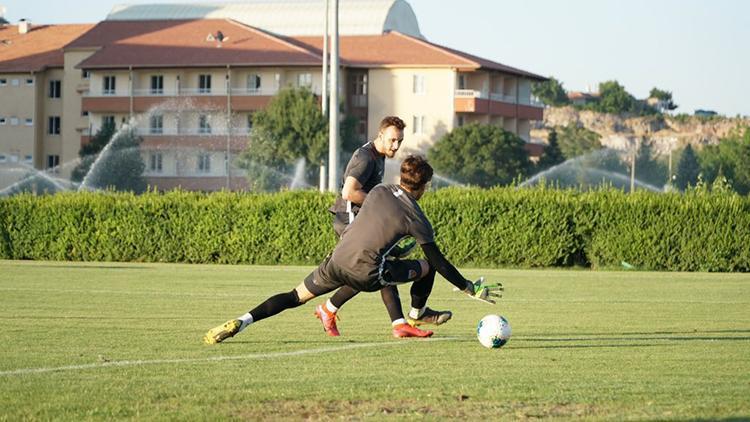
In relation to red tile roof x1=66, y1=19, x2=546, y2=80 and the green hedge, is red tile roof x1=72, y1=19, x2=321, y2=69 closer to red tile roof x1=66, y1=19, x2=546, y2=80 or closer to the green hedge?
red tile roof x1=66, y1=19, x2=546, y2=80

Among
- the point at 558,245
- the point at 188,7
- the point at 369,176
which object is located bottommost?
the point at 558,245

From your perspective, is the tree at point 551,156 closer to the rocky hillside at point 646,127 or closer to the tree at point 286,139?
the tree at point 286,139

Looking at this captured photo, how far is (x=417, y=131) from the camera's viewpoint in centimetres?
10662

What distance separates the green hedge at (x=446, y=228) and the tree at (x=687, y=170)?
278 ft

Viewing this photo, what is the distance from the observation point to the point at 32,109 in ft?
377

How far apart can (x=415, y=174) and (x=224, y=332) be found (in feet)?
7.10

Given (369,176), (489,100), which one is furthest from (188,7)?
(369,176)

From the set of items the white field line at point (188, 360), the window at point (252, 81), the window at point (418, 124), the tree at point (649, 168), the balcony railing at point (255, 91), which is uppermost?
the window at point (252, 81)

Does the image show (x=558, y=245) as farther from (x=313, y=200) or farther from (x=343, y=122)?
(x=343, y=122)

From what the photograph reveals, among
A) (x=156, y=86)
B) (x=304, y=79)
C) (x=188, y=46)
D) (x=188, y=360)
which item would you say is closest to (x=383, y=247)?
(x=188, y=360)

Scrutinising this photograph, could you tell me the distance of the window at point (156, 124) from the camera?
4198 inches

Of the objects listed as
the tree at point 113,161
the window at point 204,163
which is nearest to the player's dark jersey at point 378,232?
the tree at point 113,161

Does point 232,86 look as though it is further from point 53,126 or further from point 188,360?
point 188,360

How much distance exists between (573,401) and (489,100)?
9883 cm
